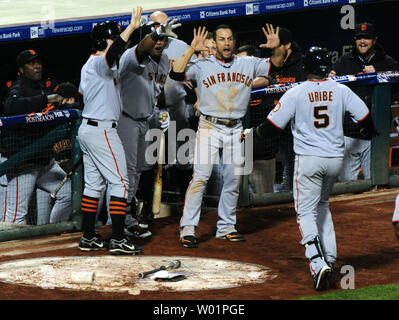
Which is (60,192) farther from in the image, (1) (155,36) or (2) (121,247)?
(1) (155,36)

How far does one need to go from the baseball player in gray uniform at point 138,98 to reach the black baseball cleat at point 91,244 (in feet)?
1.85

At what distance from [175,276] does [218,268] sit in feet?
1.64

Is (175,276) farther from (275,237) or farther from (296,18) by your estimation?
(296,18)

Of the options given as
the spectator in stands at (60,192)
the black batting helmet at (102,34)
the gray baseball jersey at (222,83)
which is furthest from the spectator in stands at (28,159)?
the gray baseball jersey at (222,83)

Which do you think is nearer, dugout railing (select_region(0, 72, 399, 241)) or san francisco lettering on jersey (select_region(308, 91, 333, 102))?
san francisco lettering on jersey (select_region(308, 91, 333, 102))

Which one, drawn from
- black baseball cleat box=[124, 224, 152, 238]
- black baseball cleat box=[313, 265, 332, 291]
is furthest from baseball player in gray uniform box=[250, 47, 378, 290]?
black baseball cleat box=[124, 224, 152, 238]

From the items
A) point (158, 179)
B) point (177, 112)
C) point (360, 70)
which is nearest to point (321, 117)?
point (158, 179)

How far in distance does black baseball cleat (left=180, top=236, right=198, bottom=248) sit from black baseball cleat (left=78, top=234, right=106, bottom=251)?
0.66 metres

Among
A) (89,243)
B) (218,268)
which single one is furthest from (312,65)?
(89,243)

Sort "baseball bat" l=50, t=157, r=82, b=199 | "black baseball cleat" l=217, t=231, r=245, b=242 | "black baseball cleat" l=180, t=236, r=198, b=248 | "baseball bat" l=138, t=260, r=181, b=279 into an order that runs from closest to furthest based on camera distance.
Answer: "baseball bat" l=138, t=260, r=181, b=279
"black baseball cleat" l=180, t=236, r=198, b=248
"black baseball cleat" l=217, t=231, r=245, b=242
"baseball bat" l=50, t=157, r=82, b=199

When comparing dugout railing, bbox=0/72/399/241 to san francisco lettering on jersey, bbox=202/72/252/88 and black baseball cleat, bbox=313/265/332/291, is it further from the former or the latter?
black baseball cleat, bbox=313/265/332/291

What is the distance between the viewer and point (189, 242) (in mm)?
7230

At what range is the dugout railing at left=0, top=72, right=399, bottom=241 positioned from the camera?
296 inches

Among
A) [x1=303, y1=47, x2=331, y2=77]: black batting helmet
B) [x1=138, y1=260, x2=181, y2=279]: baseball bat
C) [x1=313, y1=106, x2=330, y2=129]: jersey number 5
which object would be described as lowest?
[x1=138, y1=260, x2=181, y2=279]: baseball bat
